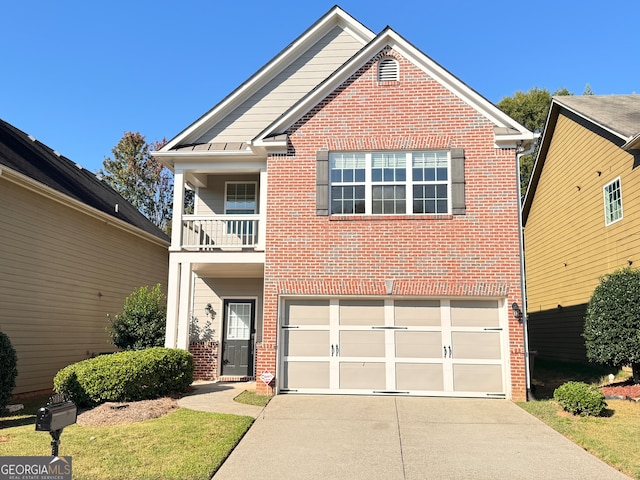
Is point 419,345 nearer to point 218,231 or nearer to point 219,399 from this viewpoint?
point 219,399

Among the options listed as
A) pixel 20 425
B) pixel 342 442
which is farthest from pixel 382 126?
pixel 20 425

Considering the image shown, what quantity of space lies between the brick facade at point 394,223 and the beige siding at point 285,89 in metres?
2.65

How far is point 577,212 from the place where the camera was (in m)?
16.6

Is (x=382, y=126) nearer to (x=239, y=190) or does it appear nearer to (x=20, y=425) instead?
(x=239, y=190)

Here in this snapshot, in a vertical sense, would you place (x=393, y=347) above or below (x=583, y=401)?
above

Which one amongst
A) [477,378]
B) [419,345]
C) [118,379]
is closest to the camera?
[118,379]

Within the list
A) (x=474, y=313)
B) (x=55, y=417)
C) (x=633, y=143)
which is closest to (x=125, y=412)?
(x=55, y=417)

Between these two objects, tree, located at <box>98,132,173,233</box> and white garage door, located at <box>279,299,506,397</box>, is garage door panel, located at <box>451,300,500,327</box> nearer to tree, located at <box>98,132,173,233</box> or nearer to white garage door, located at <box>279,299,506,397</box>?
white garage door, located at <box>279,299,506,397</box>

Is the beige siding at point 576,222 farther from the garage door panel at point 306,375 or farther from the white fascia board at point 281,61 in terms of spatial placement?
the garage door panel at point 306,375

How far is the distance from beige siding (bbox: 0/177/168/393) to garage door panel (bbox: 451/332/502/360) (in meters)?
9.95

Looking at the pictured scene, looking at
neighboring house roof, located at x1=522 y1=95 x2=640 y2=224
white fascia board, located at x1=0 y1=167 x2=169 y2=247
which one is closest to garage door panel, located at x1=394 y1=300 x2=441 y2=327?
neighboring house roof, located at x1=522 y1=95 x2=640 y2=224

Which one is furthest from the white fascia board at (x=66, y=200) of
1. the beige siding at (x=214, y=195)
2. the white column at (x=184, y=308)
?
the white column at (x=184, y=308)

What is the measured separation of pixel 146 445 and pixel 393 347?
5.77 metres

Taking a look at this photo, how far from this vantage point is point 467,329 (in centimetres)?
1139
